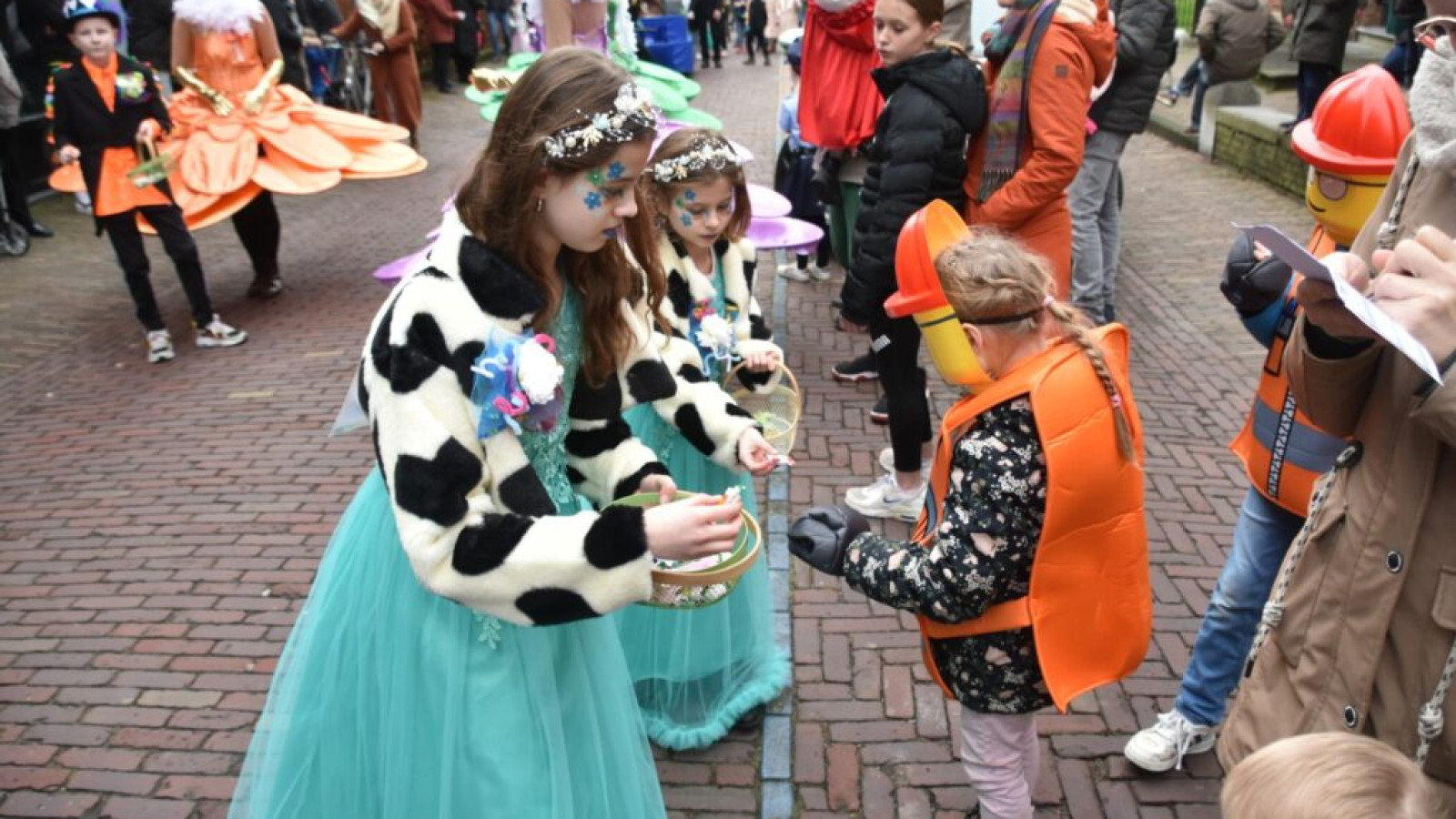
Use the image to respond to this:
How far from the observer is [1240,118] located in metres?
10.7

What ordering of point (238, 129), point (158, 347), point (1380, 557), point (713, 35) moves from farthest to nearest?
point (713, 35) < point (238, 129) < point (158, 347) < point (1380, 557)

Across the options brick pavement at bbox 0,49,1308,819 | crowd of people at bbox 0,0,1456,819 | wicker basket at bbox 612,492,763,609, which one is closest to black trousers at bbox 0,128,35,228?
brick pavement at bbox 0,49,1308,819

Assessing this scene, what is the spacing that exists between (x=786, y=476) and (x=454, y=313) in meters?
3.18

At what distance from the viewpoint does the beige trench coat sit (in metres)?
1.72

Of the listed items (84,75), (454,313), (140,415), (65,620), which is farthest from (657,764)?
(84,75)

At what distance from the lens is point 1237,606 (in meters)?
2.79

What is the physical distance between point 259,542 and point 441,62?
13786mm

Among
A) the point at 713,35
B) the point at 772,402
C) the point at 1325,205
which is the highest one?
the point at 1325,205

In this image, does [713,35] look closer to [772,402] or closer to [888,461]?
[888,461]

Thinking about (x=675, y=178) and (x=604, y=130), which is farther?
(x=675, y=178)

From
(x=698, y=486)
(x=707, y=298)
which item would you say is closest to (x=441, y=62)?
(x=707, y=298)

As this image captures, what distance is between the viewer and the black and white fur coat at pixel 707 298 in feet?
9.34

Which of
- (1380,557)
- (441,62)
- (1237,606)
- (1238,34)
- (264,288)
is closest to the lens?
(1380,557)

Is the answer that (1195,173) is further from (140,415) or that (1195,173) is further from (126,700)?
(126,700)
